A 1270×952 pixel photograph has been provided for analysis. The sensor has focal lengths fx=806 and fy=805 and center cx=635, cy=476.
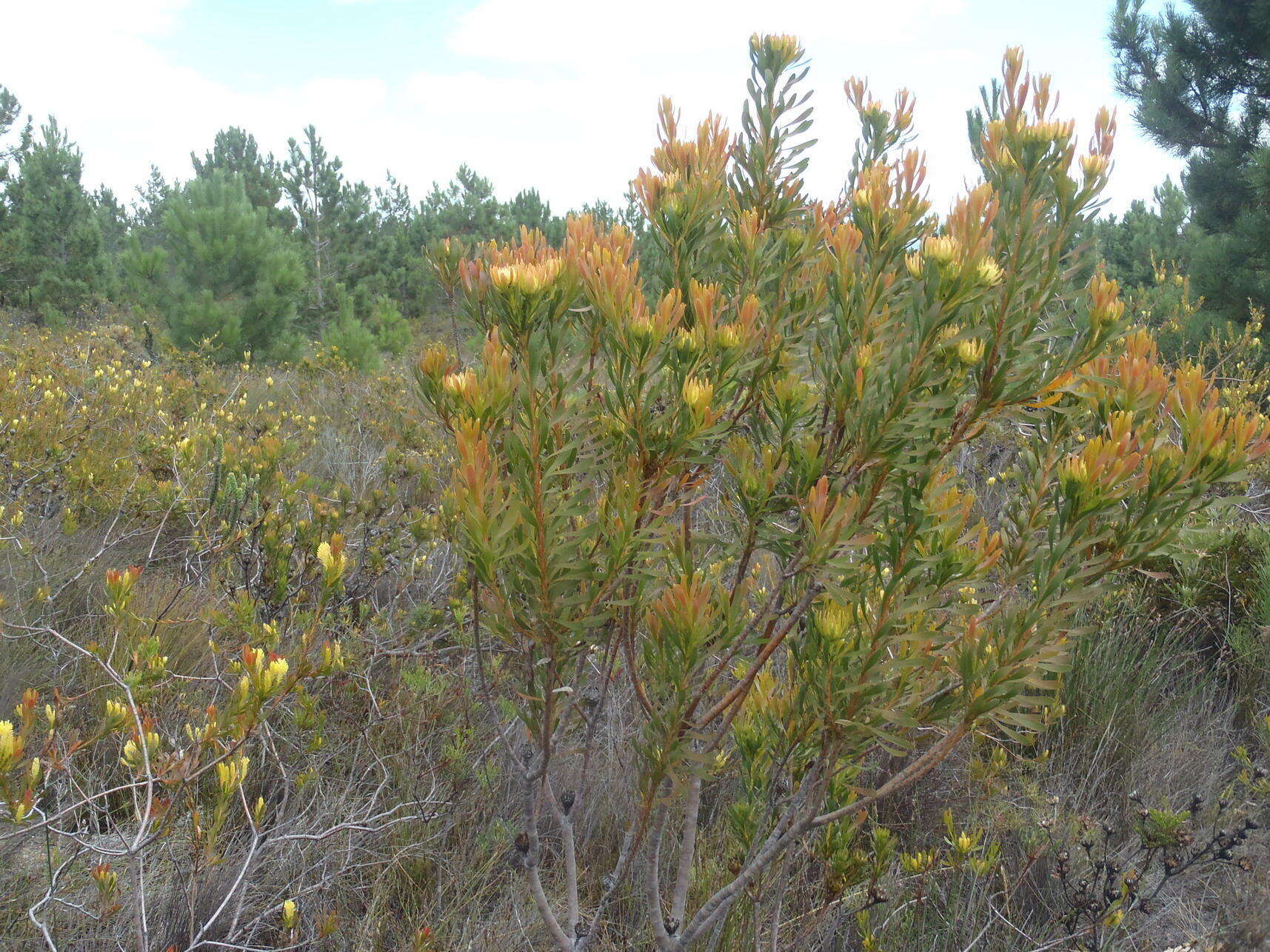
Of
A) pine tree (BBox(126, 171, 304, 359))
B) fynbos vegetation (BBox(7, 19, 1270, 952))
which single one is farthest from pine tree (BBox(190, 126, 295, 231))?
fynbos vegetation (BBox(7, 19, 1270, 952))

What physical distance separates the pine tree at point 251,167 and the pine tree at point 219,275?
7.01 metres

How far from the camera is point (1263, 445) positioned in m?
1.26

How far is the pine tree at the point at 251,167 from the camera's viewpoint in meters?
18.2

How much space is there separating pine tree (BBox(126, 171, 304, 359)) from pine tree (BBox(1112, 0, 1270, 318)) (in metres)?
11.5

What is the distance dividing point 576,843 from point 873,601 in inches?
61.6

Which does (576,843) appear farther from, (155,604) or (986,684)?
(155,604)

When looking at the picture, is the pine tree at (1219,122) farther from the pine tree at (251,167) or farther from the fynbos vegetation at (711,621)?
the pine tree at (251,167)

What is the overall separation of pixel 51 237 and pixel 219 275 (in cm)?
748

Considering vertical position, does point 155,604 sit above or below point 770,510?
below

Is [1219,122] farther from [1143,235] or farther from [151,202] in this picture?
[151,202]

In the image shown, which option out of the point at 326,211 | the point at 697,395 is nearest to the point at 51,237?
the point at 326,211

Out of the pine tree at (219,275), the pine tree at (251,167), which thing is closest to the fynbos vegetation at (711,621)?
the pine tree at (219,275)

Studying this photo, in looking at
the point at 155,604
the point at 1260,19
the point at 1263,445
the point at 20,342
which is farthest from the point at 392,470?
the point at 1260,19

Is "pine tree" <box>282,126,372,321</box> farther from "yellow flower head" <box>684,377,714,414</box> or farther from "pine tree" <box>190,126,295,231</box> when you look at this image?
"yellow flower head" <box>684,377,714,414</box>
